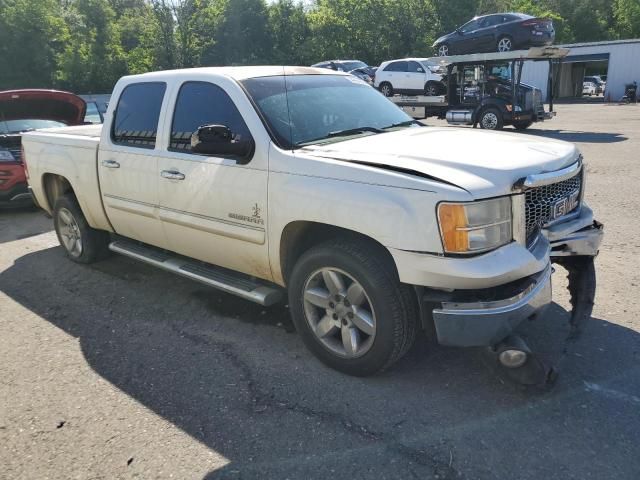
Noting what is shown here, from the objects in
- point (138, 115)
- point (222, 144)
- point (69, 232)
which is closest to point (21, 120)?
point (69, 232)

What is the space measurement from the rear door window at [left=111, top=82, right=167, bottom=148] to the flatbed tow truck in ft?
44.3

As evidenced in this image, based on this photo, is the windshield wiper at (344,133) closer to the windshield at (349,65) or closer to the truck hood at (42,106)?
the truck hood at (42,106)

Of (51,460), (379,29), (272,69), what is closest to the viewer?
(51,460)

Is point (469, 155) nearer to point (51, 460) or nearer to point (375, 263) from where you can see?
point (375, 263)

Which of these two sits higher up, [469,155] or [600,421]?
[469,155]

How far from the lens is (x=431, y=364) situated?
3559 mm

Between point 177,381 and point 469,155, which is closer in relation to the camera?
point 469,155

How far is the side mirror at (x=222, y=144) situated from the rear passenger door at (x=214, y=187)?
1.9 inches

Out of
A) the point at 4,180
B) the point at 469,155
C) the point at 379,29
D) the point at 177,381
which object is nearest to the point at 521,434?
the point at 469,155

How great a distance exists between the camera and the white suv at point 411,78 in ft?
69.1

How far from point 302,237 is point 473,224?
1.20m

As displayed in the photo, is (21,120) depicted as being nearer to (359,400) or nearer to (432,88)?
(359,400)

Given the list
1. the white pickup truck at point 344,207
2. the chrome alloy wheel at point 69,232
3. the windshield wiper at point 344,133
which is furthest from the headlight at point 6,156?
the windshield wiper at point 344,133

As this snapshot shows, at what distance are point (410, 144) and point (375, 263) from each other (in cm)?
88
